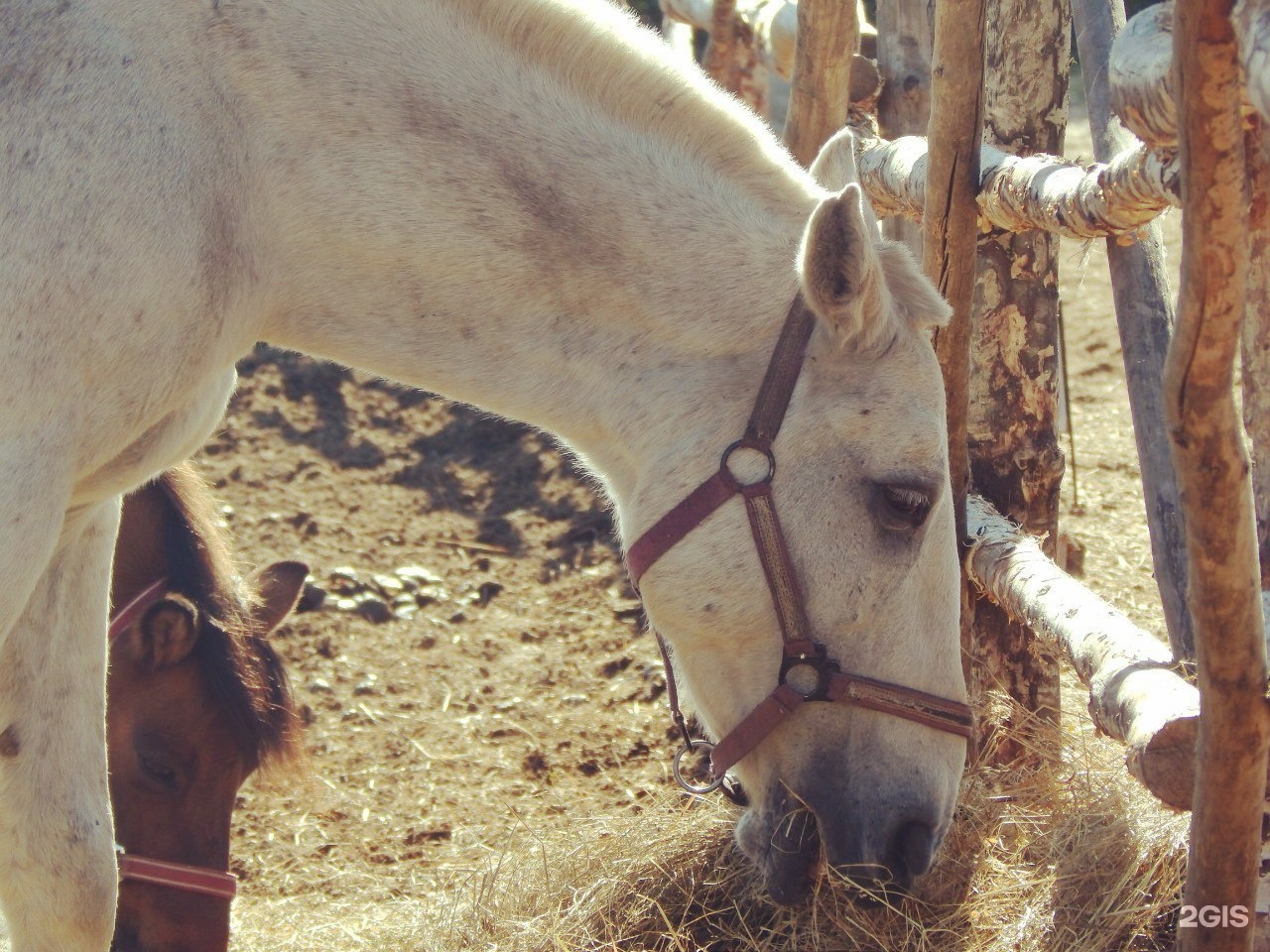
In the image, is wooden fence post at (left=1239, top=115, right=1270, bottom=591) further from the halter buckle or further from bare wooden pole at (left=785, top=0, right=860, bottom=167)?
bare wooden pole at (left=785, top=0, right=860, bottom=167)

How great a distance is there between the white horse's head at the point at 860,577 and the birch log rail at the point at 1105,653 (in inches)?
9.6

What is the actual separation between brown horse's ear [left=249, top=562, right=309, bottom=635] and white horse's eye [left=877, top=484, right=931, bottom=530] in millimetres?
1613

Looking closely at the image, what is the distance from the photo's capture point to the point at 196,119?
178 centimetres

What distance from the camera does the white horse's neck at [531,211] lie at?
1.87 metres

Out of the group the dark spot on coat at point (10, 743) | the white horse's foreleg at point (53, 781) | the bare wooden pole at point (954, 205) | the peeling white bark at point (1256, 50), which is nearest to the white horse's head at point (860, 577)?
the bare wooden pole at point (954, 205)

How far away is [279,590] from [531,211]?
1.47 m

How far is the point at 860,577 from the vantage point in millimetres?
1865

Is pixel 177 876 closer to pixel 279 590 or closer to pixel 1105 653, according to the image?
pixel 279 590

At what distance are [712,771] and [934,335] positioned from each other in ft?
3.50

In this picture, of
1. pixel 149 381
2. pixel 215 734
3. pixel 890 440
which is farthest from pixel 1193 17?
pixel 215 734

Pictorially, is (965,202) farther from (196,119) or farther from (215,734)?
(215,734)

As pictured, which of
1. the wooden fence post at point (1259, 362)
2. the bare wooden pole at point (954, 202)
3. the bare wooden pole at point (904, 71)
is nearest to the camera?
the wooden fence post at point (1259, 362)

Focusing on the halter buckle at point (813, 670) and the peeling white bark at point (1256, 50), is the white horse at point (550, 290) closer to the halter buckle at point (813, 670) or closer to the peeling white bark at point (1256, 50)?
the halter buckle at point (813, 670)

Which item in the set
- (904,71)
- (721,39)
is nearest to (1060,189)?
(904,71)
